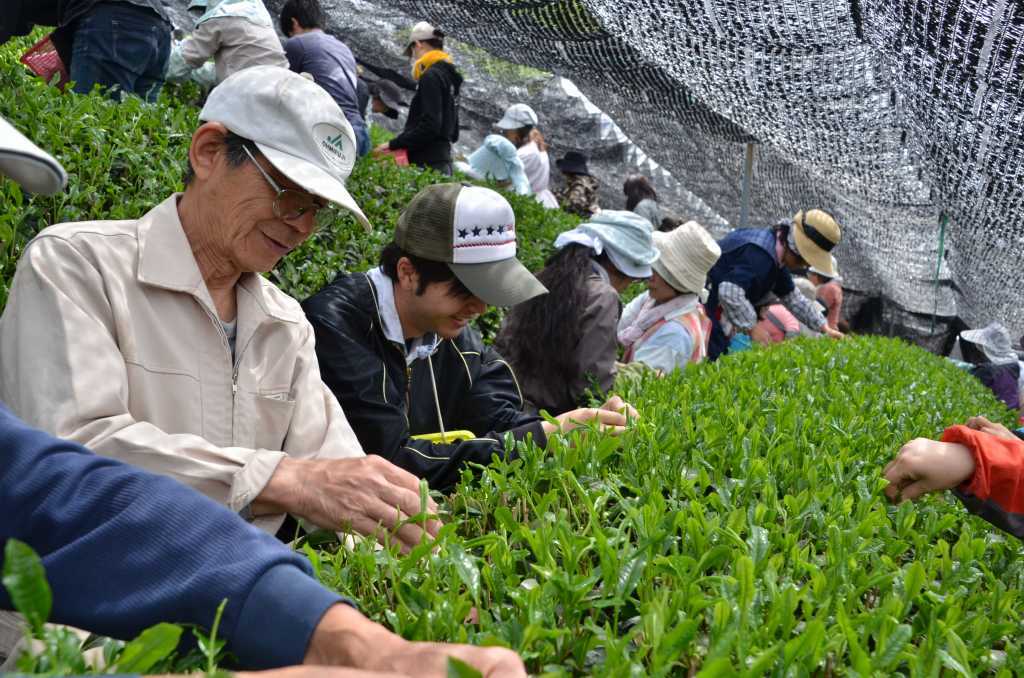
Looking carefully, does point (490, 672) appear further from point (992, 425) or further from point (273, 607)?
point (992, 425)

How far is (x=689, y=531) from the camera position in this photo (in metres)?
1.96

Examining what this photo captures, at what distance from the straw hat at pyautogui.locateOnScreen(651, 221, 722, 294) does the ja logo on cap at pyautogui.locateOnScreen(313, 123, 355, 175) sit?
3.59 metres

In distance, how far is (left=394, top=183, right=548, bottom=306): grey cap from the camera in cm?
338

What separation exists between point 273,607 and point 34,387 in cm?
131

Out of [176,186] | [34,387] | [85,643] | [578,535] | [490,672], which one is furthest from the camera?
[176,186]

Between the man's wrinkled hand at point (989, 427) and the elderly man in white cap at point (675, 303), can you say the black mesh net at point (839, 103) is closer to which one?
the elderly man in white cap at point (675, 303)

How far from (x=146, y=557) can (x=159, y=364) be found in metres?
1.31

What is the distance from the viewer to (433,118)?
8727mm

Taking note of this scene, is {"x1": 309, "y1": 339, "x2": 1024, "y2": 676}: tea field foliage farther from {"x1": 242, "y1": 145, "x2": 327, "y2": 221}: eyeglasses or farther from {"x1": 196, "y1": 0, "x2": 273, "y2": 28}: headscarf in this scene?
{"x1": 196, "y1": 0, "x2": 273, "y2": 28}: headscarf

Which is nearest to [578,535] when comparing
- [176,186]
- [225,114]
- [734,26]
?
[225,114]

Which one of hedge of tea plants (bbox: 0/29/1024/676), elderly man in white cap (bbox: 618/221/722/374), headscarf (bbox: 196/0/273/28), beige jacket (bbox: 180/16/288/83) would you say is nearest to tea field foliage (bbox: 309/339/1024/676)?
hedge of tea plants (bbox: 0/29/1024/676)

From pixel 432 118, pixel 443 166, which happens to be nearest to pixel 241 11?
pixel 432 118

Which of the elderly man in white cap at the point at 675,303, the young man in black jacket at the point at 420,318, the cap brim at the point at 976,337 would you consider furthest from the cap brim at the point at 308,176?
the cap brim at the point at 976,337

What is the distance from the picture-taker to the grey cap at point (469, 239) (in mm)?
3383
